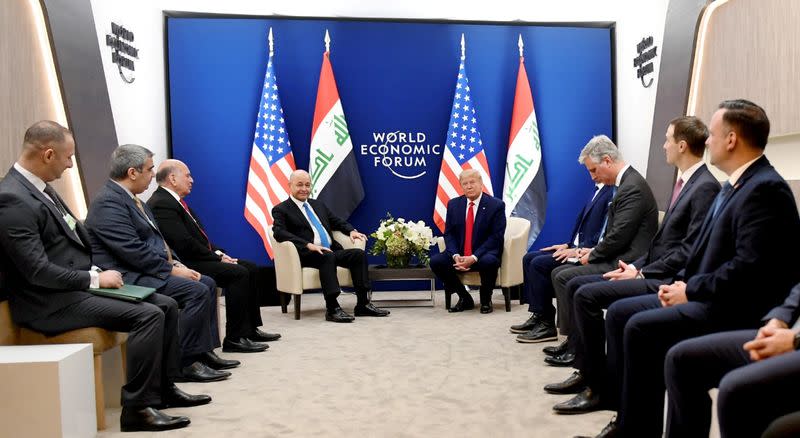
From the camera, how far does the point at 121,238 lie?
12.7 feet

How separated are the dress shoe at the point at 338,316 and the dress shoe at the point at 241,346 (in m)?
1.13

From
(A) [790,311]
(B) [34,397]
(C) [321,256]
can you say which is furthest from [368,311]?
(A) [790,311]

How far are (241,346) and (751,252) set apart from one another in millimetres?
3561

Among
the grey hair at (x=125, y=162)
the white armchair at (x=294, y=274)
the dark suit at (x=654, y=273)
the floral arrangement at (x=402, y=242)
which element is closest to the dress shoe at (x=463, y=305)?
the floral arrangement at (x=402, y=242)

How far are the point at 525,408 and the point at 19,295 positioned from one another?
239 cm

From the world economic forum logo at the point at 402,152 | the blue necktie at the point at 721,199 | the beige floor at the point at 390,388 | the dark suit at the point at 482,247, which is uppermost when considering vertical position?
the world economic forum logo at the point at 402,152

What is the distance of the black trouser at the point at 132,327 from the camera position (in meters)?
3.31

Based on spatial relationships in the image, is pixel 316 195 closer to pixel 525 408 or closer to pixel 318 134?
pixel 318 134

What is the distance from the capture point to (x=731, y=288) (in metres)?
2.57

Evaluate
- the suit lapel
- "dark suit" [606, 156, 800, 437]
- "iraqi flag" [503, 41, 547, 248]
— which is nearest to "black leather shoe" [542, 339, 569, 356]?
"dark suit" [606, 156, 800, 437]

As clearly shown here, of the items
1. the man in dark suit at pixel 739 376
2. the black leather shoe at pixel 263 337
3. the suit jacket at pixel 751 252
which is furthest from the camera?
the black leather shoe at pixel 263 337

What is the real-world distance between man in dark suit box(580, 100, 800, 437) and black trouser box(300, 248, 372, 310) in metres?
3.67

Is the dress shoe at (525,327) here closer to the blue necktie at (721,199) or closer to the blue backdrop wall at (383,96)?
Answer: the blue backdrop wall at (383,96)

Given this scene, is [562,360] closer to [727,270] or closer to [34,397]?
[727,270]
